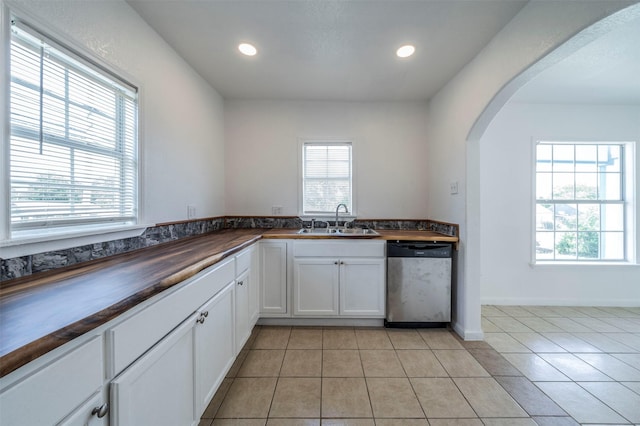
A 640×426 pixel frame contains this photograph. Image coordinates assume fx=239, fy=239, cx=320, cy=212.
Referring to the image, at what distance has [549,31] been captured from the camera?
4.74 ft

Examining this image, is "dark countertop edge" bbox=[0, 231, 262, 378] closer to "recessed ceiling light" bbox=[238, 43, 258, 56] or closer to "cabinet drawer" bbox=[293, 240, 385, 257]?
"cabinet drawer" bbox=[293, 240, 385, 257]

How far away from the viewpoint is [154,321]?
916 mm

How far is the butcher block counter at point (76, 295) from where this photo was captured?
1.79ft

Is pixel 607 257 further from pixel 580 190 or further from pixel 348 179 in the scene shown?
pixel 348 179

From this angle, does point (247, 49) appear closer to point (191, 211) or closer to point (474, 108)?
point (191, 211)

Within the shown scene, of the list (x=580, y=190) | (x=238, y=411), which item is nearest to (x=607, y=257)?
(x=580, y=190)

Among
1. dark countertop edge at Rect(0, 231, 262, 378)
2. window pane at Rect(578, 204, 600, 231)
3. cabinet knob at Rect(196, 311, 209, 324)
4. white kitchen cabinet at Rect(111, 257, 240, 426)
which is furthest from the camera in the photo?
window pane at Rect(578, 204, 600, 231)

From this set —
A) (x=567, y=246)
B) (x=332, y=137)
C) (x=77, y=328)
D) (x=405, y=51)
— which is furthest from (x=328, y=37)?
(x=567, y=246)

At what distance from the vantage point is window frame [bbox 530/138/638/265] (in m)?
2.93

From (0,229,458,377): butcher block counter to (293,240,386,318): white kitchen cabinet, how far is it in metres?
1.12

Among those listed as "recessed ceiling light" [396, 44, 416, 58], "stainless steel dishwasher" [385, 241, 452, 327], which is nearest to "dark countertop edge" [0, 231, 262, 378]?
"stainless steel dishwasher" [385, 241, 452, 327]

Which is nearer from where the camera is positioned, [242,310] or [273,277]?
[242,310]

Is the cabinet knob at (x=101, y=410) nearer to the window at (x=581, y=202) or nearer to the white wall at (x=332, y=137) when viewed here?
the white wall at (x=332, y=137)

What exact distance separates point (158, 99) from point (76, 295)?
1.62 m
